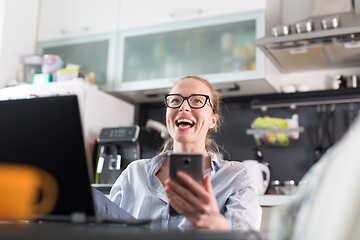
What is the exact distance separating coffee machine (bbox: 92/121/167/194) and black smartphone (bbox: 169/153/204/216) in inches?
72.4

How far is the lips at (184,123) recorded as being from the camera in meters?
1.63

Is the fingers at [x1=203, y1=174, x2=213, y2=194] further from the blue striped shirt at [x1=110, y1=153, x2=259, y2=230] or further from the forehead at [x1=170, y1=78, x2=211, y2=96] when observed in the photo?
the forehead at [x1=170, y1=78, x2=211, y2=96]

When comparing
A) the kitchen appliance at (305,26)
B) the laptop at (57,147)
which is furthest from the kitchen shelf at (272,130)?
the laptop at (57,147)

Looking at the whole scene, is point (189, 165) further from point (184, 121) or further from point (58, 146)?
point (184, 121)

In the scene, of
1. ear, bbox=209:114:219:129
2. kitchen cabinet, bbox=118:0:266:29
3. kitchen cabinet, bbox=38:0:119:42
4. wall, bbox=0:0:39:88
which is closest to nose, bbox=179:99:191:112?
ear, bbox=209:114:219:129

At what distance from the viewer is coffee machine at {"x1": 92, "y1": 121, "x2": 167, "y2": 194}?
283 centimetres

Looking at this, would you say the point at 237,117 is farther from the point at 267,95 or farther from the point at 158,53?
the point at 158,53

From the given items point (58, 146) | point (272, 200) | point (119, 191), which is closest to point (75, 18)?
point (272, 200)

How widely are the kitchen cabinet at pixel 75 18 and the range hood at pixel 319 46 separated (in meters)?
1.17

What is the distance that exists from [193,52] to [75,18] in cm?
97

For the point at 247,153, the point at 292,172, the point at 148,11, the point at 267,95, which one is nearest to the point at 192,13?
the point at 148,11

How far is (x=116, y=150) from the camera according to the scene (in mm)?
2906

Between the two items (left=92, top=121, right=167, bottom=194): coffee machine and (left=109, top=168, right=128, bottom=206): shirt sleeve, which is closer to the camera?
(left=109, top=168, right=128, bottom=206): shirt sleeve

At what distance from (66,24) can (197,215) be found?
9.01 ft
